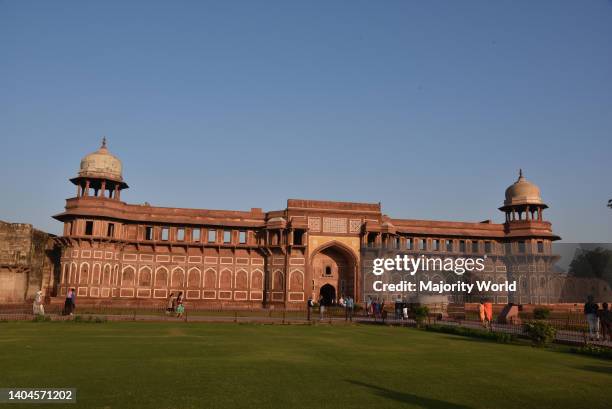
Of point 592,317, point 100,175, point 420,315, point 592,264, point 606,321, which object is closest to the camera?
point 606,321

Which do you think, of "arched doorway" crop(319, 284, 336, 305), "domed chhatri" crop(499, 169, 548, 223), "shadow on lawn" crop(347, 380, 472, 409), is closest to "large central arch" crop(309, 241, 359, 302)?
"arched doorway" crop(319, 284, 336, 305)

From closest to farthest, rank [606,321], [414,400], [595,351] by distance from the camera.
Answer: [414,400], [595,351], [606,321]

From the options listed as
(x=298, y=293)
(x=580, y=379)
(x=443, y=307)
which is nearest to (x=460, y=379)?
(x=580, y=379)

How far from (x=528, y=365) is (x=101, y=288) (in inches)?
1246

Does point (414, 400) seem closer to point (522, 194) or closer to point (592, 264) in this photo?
point (522, 194)

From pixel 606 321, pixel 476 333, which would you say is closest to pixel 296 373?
pixel 476 333

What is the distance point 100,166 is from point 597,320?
33.2 meters

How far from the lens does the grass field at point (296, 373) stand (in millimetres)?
7664

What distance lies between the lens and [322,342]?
15547mm

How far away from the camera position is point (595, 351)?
1383 cm

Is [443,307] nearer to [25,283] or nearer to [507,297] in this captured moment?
[507,297]

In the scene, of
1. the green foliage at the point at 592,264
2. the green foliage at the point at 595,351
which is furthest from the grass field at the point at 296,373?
the green foliage at the point at 592,264

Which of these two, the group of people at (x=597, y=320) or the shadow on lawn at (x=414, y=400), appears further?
the group of people at (x=597, y=320)

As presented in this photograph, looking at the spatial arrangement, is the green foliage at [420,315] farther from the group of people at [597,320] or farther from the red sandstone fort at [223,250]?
the red sandstone fort at [223,250]
